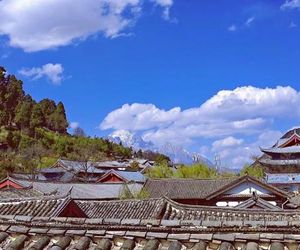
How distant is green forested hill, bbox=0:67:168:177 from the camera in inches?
3177

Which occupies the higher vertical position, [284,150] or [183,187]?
[284,150]

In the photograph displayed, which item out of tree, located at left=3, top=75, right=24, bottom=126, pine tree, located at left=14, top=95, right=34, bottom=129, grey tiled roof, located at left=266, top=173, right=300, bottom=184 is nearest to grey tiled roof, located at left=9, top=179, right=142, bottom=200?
grey tiled roof, located at left=266, top=173, right=300, bottom=184

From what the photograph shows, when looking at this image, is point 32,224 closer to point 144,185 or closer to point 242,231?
point 242,231

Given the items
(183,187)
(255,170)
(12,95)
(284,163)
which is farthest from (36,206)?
(12,95)

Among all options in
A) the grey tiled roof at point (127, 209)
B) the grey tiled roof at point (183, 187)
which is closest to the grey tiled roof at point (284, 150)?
the grey tiled roof at point (183, 187)

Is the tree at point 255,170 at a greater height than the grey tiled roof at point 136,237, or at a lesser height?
greater

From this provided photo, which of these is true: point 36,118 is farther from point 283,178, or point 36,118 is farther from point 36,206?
point 36,206

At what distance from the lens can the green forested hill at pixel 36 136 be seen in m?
80.7

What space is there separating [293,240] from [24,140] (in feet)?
269

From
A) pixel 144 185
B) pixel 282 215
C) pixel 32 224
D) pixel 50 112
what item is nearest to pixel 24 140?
pixel 50 112

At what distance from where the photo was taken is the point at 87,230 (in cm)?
547

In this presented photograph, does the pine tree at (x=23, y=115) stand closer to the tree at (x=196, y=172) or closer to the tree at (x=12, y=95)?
the tree at (x=12, y=95)

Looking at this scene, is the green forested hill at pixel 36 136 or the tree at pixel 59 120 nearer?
the green forested hill at pixel 36 136

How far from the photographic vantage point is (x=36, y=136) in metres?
92.8
